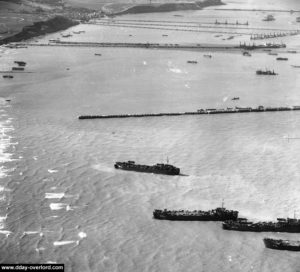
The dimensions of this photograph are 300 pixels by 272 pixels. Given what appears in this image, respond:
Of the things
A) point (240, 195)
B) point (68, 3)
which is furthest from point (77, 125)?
point (68, 3)

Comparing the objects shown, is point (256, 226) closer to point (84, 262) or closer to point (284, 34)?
point (84, 262)

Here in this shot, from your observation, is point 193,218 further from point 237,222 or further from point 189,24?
point 189,24

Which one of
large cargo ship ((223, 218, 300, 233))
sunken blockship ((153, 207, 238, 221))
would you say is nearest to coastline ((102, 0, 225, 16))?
sunken blockship ((153, 207, 238, 221))

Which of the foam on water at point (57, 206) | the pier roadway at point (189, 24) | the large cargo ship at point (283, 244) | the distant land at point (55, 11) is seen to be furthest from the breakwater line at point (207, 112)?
the pier roadway at point (189, 24)

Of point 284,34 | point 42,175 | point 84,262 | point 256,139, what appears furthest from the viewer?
point 284,34

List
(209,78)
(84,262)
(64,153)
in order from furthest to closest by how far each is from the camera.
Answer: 1. (209,78)
2. (64,153)
3. (84,262)

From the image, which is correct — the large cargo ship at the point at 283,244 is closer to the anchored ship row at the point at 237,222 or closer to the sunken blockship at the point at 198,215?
the anchored ship row at the point at 237,222

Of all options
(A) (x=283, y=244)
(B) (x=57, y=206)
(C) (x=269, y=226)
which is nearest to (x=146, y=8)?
(B) (x=57, y=206)
